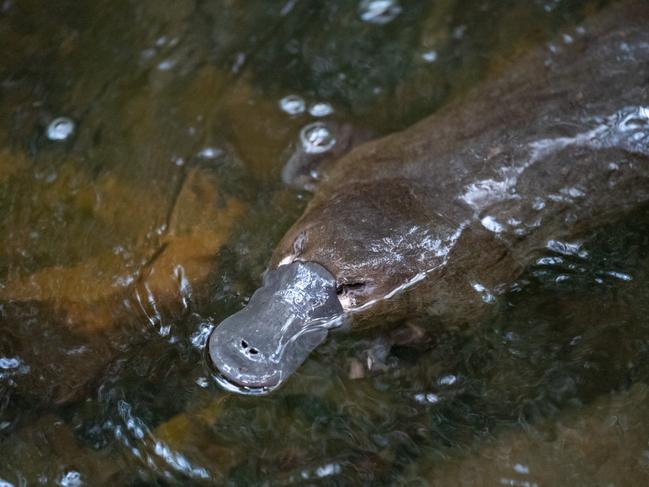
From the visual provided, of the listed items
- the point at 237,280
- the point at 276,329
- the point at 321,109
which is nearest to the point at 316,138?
the point at 321,109

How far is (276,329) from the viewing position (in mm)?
2541

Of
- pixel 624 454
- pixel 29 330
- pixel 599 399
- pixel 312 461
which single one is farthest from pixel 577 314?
pixel 29 330

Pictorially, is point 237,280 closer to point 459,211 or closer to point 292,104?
point 459,211

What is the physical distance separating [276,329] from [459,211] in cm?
76

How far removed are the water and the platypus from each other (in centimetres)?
9

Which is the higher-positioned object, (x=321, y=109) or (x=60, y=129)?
(x=60, y=129)

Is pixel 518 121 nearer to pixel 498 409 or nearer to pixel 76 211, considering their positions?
pixel 498 409

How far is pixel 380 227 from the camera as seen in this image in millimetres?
2596

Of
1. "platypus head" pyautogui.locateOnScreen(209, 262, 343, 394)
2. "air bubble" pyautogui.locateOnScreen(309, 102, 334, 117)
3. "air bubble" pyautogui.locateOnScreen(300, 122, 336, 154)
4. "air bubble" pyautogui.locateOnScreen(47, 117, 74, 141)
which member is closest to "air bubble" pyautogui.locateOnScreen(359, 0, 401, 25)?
"air bubble" pyautogui.locateOnScreen(309, 102, 334, 117)

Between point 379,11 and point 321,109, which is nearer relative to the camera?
point 321,109

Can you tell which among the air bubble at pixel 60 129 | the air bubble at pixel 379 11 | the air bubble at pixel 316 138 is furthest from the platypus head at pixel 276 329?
the air bubble at pixel 379 11

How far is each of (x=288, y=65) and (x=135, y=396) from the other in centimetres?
172

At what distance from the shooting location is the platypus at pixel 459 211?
101 inches

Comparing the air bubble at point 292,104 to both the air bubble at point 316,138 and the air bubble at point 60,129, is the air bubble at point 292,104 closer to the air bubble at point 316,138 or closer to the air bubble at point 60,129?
the air bubble at point 316,138
